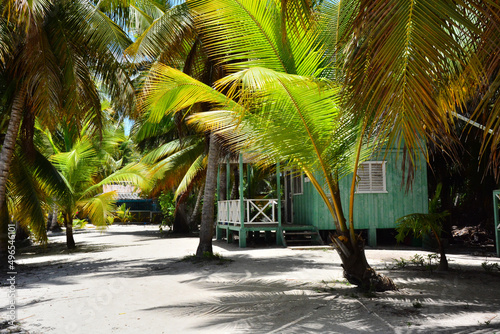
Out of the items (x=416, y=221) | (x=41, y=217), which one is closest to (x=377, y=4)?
(x=416, y=221)

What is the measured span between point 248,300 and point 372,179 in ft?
30.2

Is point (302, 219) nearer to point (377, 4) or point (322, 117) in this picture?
point (322, 117)

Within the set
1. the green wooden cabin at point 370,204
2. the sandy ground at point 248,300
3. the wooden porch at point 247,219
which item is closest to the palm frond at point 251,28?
the sandy ground at point 248,300

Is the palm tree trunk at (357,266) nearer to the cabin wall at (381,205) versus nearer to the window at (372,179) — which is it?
the cabin wall at (381,205)

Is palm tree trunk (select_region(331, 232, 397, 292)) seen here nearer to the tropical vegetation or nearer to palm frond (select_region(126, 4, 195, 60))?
the tropical vegetation

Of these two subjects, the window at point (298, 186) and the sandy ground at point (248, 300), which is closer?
the sandy ground at point (248, 300)

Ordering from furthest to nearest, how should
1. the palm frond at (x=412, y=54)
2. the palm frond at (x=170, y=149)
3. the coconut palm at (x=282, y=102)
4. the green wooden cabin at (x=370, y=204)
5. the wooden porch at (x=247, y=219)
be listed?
the palm frond at (x=170, y=149)
the green wooden cabin at (x=370, y=204)
the wooden porch at (x=247, y=219)
the coconut palm at (x=282, y=102)
the palm frond at (x=412, y=54)

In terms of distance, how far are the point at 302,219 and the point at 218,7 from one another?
37.3 feet

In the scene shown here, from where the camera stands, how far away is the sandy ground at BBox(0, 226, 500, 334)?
4941 millimetres

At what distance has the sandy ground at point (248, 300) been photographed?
4941 millimetres

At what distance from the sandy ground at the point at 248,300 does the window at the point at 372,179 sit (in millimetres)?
4395

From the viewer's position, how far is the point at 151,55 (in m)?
9.63

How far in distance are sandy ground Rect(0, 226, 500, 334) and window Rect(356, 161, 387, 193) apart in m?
4.39

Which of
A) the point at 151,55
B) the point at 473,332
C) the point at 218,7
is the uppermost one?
the point at 151,55
